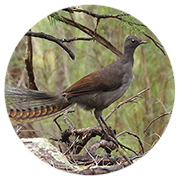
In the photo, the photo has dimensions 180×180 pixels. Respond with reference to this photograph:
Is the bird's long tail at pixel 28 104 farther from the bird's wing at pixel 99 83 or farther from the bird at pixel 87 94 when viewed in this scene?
the bird's wing at pixel 99 83

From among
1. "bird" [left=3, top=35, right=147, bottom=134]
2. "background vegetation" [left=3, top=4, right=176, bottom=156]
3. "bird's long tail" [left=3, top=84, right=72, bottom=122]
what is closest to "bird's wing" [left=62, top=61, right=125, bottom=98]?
"bird" [left=3, top=35, right=147, bottom=134]

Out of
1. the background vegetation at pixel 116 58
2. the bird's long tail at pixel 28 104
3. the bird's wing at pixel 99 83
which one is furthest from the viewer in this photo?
the background vegetation at pixel 116 58

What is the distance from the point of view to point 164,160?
8.42 ft

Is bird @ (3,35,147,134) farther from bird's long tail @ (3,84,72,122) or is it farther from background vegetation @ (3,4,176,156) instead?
background vegetation @ (3,4,176,156)

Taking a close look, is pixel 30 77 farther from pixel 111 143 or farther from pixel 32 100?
pixel 111 143

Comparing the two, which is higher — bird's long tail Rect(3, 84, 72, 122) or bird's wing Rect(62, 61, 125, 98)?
bird's wing Rect(62, 61, 125, 98)

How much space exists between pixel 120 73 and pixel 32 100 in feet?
3.06

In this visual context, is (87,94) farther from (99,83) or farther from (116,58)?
(116,58)

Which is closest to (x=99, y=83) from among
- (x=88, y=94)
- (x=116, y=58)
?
(x=88, y=94)

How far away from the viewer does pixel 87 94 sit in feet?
9.95

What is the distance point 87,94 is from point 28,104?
623 mm

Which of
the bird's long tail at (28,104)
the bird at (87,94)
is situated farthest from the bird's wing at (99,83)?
the bird's long tail at (28,104)

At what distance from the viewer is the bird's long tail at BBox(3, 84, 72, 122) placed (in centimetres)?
271

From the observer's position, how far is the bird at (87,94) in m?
2.80
